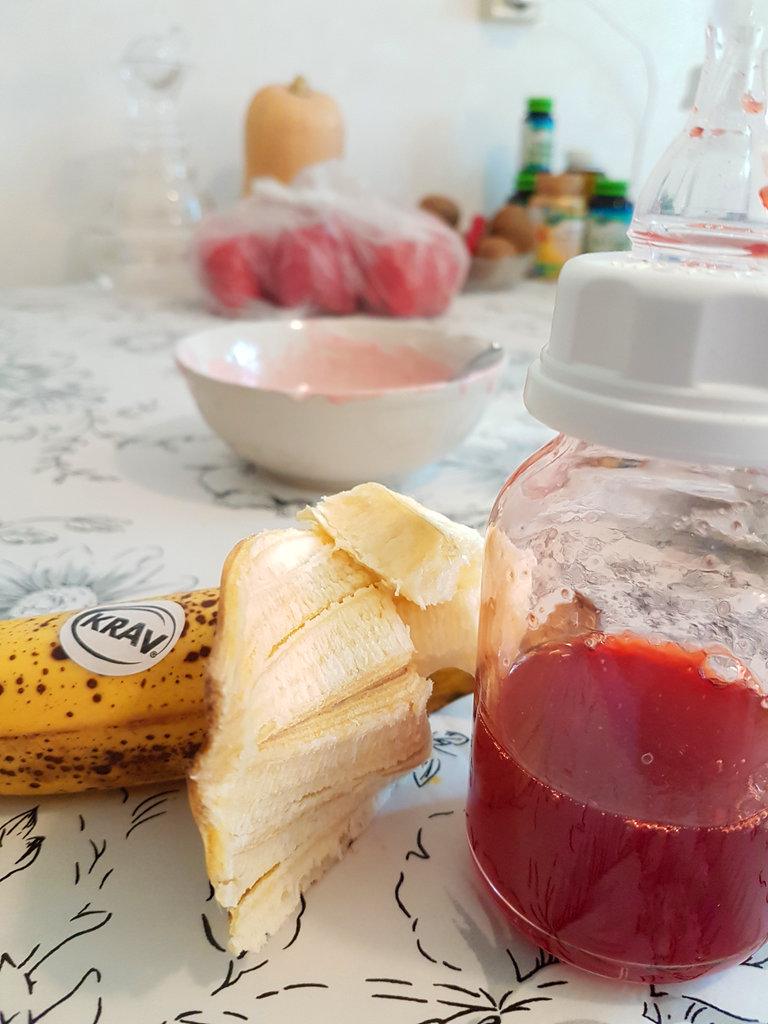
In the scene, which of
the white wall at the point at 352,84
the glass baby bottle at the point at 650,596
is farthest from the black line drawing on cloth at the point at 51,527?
the white wall at the point at 352,84

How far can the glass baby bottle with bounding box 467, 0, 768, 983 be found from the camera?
0.62 feet

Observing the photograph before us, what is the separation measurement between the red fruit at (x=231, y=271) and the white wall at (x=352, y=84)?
0.95 feet

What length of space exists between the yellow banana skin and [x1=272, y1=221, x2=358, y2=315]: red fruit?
0.71m

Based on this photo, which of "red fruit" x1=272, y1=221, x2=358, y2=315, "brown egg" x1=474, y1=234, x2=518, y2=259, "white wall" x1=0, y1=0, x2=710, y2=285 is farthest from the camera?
→ "brown egg" x1=474, y1=234, x2=518, y2=259

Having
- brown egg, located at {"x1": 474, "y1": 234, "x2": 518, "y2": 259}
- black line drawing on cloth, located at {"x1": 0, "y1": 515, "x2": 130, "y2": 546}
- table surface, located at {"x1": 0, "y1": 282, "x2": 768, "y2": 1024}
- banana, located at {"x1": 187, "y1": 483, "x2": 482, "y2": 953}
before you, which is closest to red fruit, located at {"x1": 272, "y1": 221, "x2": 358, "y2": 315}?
table surface, located at {"x1": 0, "y1": 282, "x2": 768, "y2": 1024}

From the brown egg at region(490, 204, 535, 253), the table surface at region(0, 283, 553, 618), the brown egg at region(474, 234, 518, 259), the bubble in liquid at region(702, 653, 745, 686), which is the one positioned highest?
the brown egg at region(490, 204, 535, 253)

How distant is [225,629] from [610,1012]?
146 mm

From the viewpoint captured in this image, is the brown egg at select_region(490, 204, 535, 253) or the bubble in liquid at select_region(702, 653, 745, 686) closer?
the bubble in liquid at select_region(702, 653, 745, 686)

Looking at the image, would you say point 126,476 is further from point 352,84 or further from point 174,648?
point 352,84

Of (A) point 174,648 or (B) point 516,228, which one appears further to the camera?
(B) point 516,228

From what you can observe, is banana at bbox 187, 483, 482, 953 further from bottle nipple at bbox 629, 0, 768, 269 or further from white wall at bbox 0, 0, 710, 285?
white wall at bbox 0, 0, 710, 285

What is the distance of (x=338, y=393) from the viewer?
446mm

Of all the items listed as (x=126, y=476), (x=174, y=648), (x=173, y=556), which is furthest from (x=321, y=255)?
(x=174, y=648)

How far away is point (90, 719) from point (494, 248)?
3.35ft
